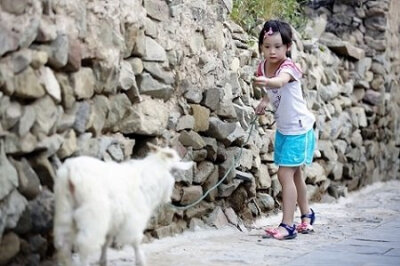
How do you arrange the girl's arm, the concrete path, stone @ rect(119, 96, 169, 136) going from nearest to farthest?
the concrete path < stone @ rect(119, 96, 169, 136) < the girl's arm

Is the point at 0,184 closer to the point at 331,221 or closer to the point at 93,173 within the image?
the point at 93,173

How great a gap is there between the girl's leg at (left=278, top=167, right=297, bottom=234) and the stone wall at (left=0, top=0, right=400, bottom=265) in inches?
16.0

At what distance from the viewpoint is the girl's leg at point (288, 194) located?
452 centimetres

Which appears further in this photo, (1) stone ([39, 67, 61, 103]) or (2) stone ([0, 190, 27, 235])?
(1) stone ([39, 67, 61, 103])

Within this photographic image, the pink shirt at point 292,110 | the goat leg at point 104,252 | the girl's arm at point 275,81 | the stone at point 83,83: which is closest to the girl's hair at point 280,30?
the pink shirt at point 292,110

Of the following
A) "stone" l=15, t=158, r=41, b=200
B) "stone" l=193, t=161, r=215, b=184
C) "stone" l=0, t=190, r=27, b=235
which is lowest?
"stone" l=193, t=161, r=215, b=184

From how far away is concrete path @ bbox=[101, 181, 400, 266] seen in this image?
3648 millimetres

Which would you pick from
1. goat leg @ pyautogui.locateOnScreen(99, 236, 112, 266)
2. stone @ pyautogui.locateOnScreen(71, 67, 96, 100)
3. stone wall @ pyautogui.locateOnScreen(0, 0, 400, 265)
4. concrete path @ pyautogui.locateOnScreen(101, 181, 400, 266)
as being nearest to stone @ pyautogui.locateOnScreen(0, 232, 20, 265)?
stone wall @ pyautogui.locateOnScreen(0, 0, 400, 265)

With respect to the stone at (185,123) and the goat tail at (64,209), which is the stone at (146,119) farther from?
the goat tail at (64,209)

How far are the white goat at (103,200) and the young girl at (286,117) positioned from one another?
1.51 meters

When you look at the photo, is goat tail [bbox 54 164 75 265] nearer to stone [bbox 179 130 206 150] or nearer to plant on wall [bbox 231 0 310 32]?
stone [bbox 179 130 206 150]

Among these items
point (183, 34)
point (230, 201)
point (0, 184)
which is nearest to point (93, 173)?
point (0, 184)

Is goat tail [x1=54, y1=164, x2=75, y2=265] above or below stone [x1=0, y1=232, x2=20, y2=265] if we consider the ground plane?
above

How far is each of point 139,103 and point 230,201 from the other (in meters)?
1.30
